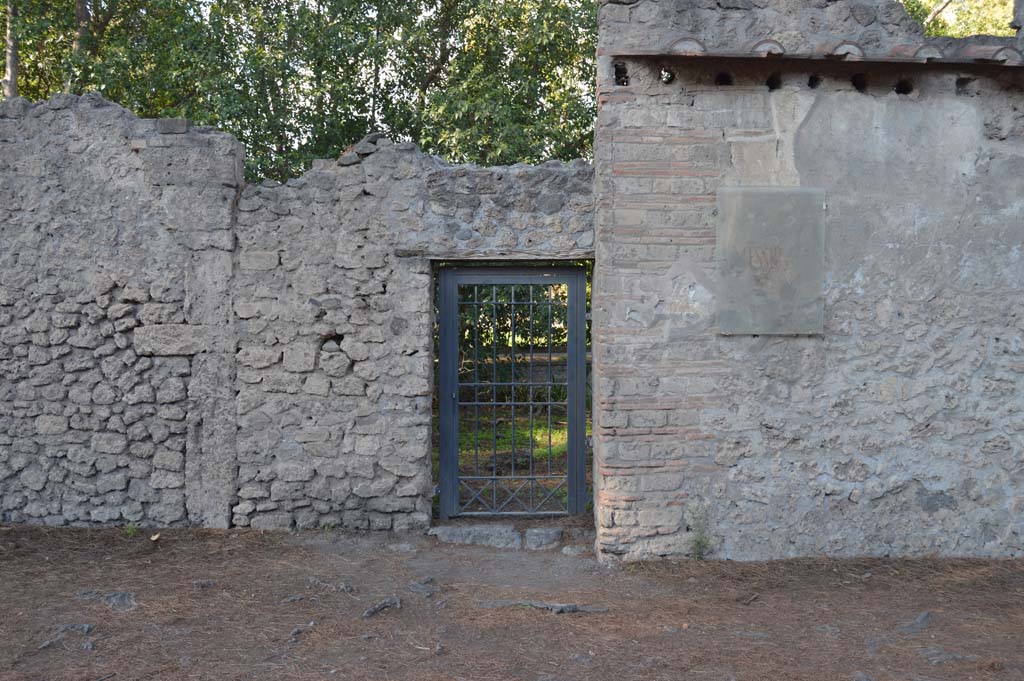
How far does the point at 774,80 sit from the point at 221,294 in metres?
3.96

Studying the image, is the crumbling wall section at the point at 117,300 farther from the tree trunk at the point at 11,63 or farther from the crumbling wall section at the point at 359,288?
the tree trunk at the point at 11,63

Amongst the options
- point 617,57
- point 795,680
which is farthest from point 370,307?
point 795,680

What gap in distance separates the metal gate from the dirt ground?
0.73 meters

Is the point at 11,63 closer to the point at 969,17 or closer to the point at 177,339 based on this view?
the point at 177,339

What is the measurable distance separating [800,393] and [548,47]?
22.9ft

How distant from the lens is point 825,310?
536 cm

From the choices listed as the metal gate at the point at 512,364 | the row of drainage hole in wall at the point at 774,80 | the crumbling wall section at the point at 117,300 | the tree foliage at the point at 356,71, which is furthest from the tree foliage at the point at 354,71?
the row of drainage hole in wall at the point at 774,80

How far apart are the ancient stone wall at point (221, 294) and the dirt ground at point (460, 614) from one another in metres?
0.62

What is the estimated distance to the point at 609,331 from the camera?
17.5 feet

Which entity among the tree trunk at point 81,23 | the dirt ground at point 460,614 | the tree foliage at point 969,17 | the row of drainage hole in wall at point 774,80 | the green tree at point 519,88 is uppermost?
the tree foliage at point 969,17

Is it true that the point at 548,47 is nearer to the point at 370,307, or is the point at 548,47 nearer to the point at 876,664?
the point at 370,307

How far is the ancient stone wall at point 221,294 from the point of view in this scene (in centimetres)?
589

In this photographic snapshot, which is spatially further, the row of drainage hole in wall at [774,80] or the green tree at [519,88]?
the green tree at [519,88]

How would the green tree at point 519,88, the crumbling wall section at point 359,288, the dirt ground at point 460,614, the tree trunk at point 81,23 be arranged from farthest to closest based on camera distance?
1. the tree trunk at point 81,23
2. the green tree at point 519,88
3. the crumbling wall section at point 359,288
4. the dirt ground at point 460,614
